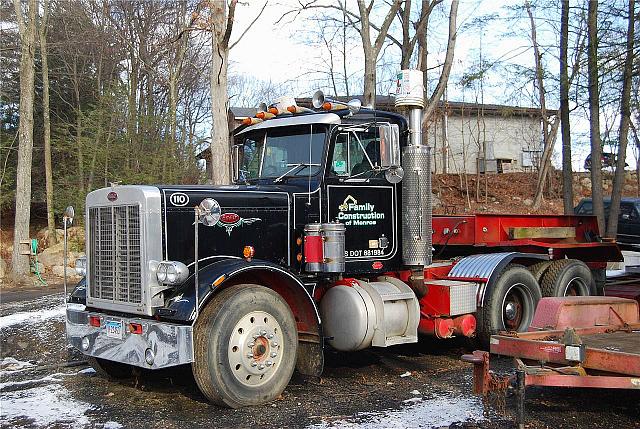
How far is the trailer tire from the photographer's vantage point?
9375mm

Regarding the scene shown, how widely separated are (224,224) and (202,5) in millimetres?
10062

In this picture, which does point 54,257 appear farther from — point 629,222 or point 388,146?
point 629,222

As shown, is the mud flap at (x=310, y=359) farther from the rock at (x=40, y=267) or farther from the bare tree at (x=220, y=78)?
the rock at (x=40, y=267)

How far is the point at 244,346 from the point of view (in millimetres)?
6180

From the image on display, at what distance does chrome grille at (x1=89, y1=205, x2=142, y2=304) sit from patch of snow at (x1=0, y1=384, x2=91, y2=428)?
3.33 ft

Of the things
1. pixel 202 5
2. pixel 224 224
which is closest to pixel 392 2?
pixel 202 5

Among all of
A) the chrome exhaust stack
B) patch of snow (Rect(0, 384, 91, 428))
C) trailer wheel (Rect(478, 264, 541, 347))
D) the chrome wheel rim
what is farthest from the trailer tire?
patch of snow (Rect(0, 384, 91, 428))

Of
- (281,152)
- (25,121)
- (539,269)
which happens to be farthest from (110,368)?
(25,121)

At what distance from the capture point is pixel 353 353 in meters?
8.89

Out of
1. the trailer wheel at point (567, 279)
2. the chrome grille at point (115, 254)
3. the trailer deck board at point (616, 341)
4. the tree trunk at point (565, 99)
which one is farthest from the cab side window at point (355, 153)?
the tree trunk at point (565, 99)

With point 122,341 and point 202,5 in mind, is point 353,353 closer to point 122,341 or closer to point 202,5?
point 122,341

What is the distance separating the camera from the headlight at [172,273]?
6055mm

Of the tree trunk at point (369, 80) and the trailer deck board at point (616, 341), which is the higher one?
the tree trunk at point (369, 80)

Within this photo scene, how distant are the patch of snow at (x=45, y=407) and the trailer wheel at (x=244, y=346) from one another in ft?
3.62
